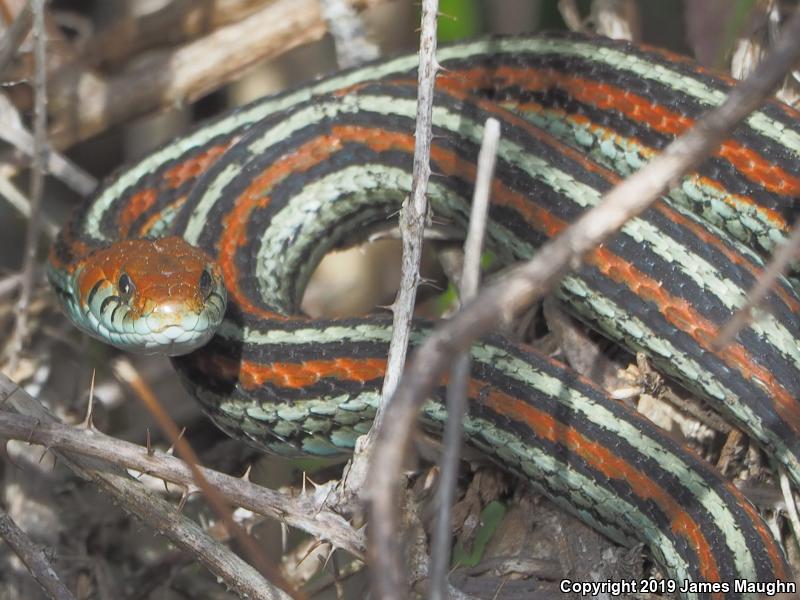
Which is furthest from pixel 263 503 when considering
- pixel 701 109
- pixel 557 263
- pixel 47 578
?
pixel 701 109

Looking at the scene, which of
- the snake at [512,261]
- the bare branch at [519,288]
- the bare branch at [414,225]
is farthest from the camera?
the snake at [512,261]

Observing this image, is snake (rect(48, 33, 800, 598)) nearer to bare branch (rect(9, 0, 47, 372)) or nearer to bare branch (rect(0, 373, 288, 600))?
bare branch (rect(9, 0, 47, 372))

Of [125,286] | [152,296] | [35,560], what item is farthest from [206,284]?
[35,560]

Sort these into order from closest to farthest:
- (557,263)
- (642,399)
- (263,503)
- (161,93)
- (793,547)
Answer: (557,263), (263,503), (793,547), (642,399), (161,93)

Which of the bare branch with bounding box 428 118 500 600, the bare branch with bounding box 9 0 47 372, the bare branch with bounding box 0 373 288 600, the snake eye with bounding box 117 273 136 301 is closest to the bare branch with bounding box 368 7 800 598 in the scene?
the bare branch with bounding box 428 118 500 600

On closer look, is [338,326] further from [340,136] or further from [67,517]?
[67,517]

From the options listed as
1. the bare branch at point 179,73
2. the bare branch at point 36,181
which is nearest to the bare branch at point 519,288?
the bare branch at point 36,181

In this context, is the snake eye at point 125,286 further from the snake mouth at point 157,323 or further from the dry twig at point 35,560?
the dry twig at point 35,560

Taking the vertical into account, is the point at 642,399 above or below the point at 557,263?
above
